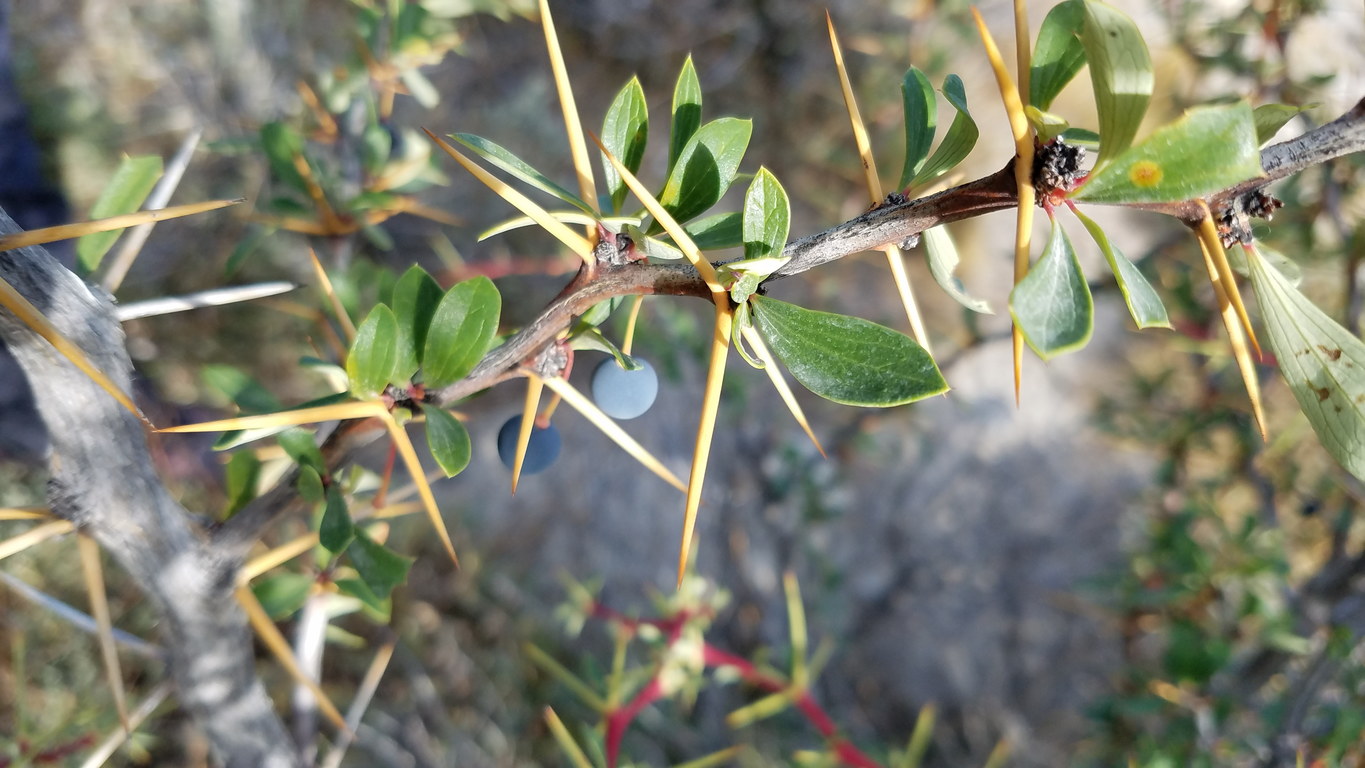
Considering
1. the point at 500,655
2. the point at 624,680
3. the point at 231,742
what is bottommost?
the point at 500,655

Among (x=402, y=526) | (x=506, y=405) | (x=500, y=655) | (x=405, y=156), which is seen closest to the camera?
(x=405, y=156)

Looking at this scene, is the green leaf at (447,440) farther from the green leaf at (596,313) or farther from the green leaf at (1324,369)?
the green leaf at (1324,369)

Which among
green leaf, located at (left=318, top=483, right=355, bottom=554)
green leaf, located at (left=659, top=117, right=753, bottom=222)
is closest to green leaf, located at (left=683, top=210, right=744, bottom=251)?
green leaf, located at (left=659, top=117, right=753, bottom=222)

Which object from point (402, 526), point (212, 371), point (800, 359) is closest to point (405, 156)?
point (212, 371)

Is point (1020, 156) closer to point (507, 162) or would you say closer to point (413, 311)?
point (507, 162)

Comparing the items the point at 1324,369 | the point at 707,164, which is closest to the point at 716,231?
the point at 707,164

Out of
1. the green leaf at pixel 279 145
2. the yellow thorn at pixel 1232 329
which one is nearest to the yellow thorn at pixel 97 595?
the green leaf at pixel 279 145

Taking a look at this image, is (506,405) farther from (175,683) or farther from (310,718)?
(175,683)
